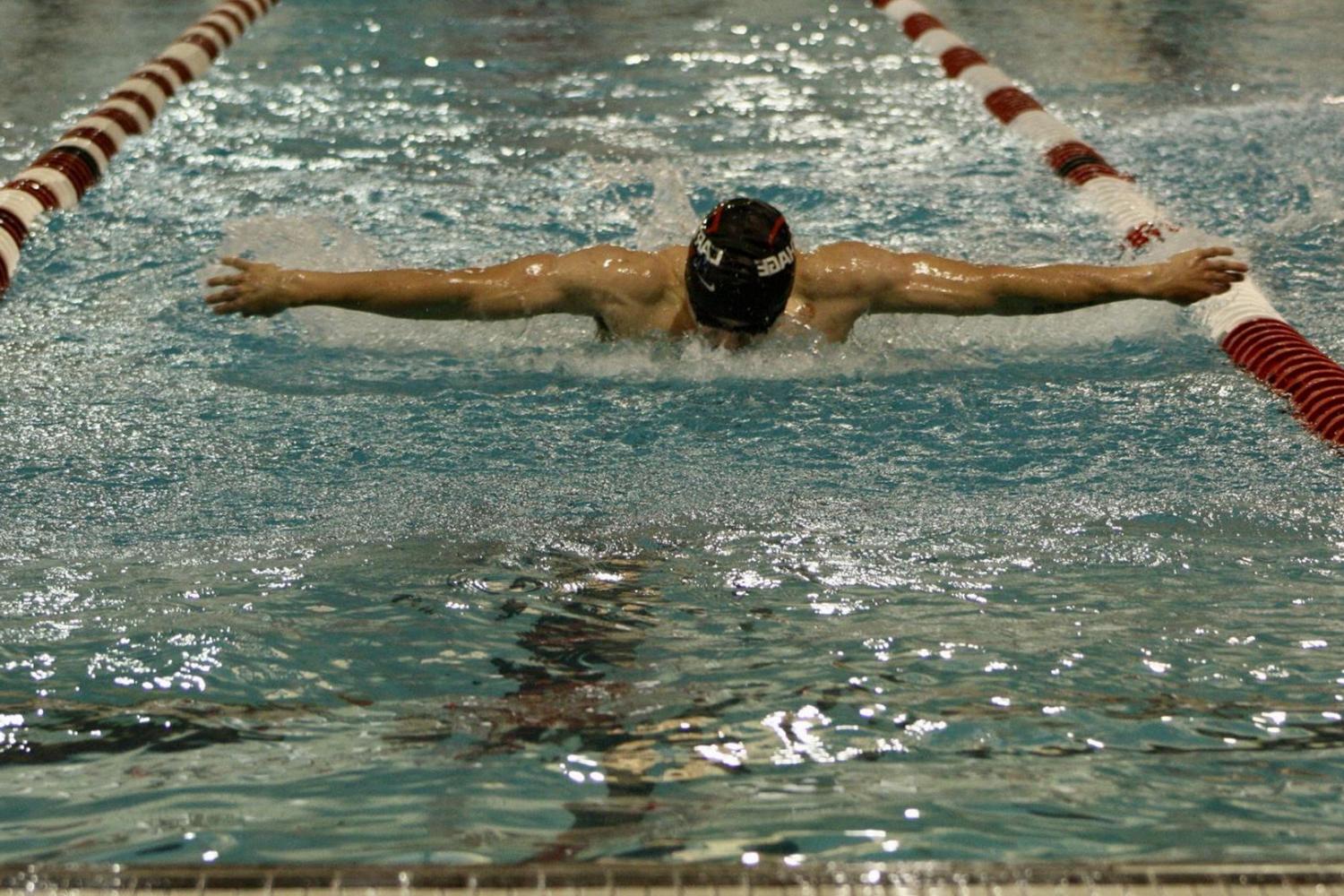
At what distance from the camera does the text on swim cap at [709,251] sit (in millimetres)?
3588

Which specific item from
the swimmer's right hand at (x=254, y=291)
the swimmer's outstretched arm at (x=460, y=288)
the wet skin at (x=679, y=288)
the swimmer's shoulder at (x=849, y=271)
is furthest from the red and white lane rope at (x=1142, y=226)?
the swimmer's right hand at (x=254, y=291)

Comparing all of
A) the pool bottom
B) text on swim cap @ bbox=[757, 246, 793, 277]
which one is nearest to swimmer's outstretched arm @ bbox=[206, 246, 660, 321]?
text on swim cap @ bbox=[757, 246, 793, 277]

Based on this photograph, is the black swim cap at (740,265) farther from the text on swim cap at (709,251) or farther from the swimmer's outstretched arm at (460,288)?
the swimmer's outstretched arm at (460,288)

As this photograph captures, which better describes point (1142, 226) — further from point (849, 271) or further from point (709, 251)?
point (709, 251)

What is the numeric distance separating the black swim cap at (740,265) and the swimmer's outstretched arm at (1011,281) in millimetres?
270

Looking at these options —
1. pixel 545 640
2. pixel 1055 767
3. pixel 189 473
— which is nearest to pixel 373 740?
pixel 545 640

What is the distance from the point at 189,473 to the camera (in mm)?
3447

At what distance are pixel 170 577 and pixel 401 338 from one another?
140 cm

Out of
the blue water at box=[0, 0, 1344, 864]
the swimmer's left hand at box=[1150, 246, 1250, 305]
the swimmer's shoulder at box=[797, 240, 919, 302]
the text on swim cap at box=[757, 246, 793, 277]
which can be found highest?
the swimmer's left hand at box=[1150, 246, 1250, 305]

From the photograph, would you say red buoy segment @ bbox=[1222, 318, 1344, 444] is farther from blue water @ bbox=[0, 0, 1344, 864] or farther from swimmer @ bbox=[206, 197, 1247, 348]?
swimmer @ bbox=[206, 197, 1247, 348]

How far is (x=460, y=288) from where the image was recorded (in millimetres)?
3572

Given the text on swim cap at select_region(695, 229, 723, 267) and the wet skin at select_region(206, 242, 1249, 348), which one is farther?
the text on swim cap at select_region(695, 229, 723, 267)

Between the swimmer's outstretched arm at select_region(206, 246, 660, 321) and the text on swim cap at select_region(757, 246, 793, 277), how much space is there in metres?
0.35

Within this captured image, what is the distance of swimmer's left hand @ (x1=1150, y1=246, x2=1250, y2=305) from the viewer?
360 centimetres
